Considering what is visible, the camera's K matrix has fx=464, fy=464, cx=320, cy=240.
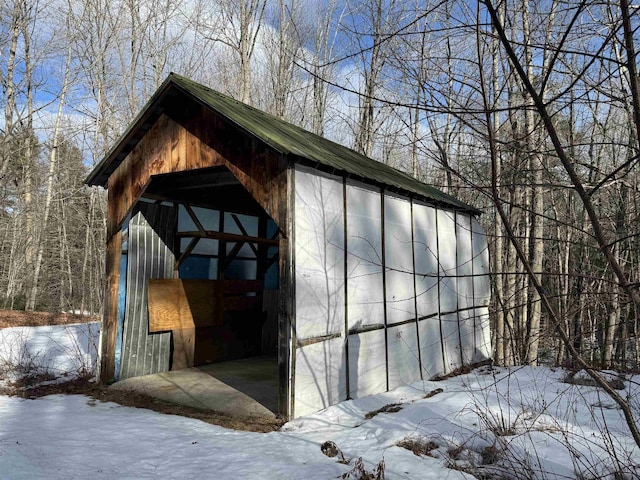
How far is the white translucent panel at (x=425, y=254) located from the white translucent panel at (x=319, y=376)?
2.58 meters

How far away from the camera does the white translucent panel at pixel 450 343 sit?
9258 mm

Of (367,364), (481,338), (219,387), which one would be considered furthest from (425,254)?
(219,387)

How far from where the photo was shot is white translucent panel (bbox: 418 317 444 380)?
27.9ft

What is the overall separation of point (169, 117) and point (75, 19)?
52.8 feet

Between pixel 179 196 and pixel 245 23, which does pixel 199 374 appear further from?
pixel 245 23

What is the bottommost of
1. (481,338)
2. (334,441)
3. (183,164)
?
(334,441)

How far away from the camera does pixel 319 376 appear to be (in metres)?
5.98

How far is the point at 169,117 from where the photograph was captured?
7008 millimetres

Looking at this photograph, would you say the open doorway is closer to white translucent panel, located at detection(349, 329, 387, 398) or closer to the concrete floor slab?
the concrete floor slab

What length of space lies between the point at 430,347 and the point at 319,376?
3501mm

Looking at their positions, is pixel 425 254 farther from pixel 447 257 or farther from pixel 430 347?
pixel 430 347

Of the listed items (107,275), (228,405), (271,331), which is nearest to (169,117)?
(107,275)

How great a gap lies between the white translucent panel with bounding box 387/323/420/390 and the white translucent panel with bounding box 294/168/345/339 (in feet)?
4.98

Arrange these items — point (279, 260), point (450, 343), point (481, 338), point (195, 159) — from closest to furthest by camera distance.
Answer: point (279, 260), point (195, 159), point (450, 343), point (481, 338)
